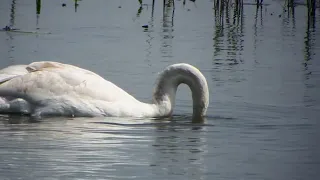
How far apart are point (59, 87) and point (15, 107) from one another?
57 cm

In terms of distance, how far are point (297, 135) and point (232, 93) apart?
3.06 m

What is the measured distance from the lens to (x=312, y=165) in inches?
416

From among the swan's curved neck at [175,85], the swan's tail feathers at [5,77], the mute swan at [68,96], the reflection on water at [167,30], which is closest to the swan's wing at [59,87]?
the mute swan at [68,96]

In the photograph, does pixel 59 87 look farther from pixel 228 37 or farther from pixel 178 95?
pixel 228 37

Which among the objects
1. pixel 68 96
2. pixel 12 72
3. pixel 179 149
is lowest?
pixel 179 149

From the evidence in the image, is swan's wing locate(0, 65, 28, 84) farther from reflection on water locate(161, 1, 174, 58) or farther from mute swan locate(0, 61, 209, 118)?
reflection on water locate(161, 1, 174, 58)

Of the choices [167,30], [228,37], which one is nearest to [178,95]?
[228,37]

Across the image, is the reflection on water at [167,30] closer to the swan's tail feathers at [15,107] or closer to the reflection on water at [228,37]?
the reflection on water at [228,37]

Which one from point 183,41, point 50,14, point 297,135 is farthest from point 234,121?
point 50,14

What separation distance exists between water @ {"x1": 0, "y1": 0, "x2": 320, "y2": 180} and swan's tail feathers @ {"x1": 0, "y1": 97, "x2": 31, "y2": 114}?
0.19 m

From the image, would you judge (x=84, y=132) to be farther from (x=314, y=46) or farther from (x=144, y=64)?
(x=314, y=46)

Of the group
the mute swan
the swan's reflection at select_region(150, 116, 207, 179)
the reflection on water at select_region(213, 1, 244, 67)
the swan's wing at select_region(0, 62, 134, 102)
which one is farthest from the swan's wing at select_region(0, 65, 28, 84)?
the reflection on water at select_region(213, 1, 244, 67)

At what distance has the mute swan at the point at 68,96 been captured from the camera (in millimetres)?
13175

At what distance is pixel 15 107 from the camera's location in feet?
43.3
